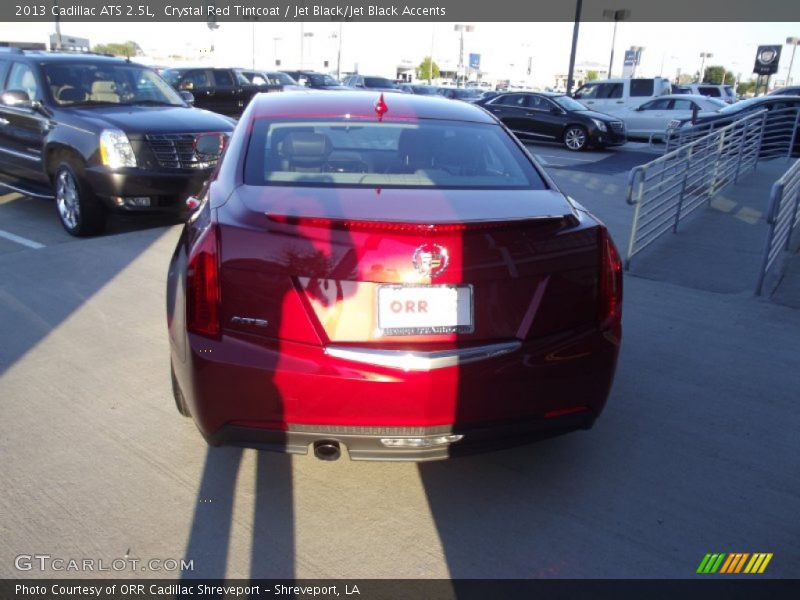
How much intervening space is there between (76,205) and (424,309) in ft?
19.4

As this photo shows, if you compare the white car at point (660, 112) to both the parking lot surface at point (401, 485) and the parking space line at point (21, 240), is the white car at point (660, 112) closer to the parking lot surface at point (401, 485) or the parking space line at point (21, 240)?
the parking space line at point (21, 240)

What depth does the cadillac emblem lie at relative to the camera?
2588mm

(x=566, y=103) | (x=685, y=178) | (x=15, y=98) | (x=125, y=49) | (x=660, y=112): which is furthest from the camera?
(x=125, y=49)

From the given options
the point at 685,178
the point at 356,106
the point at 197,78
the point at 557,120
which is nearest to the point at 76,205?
the point at 356,106

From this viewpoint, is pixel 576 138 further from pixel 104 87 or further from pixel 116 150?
pixel 116 150

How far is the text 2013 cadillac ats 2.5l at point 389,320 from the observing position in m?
2.61

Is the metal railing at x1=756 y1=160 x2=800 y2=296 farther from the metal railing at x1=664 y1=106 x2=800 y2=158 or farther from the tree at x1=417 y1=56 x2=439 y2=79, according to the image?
the tree at x1=417 y1=56 x2=439 y2=79

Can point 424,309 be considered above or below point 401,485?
above

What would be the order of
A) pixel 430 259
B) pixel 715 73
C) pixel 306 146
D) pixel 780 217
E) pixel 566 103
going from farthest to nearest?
pixel 715 73, pixel 566 103, pixel 780 217, pixel 306 146, pixel 430 259

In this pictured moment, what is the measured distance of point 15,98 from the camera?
772 centimetres

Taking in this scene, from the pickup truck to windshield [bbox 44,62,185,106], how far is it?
1352 cm

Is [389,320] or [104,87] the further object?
[104,87]

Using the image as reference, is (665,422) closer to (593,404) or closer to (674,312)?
(593,404)

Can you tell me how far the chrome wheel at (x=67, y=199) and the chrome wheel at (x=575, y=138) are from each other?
1403cm
